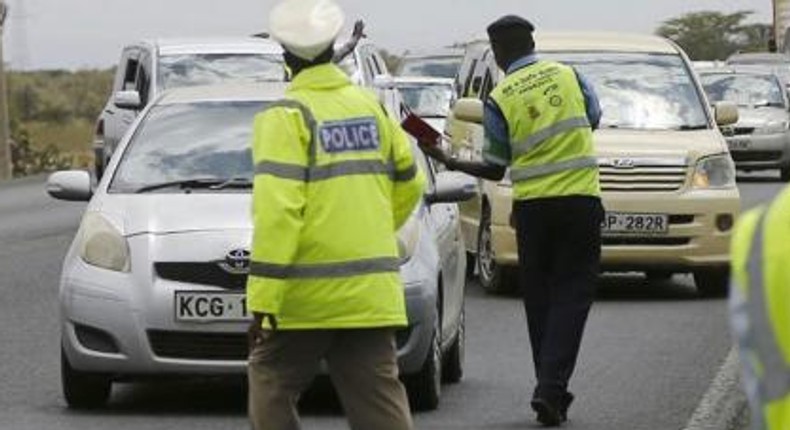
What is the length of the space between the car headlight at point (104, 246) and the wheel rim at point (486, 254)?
6013 millimetres

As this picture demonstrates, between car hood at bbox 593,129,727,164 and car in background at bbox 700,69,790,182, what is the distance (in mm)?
16002

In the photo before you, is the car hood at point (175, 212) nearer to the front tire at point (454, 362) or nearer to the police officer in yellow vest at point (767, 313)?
the front tire at point (454, 362)

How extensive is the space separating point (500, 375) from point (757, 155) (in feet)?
71.9

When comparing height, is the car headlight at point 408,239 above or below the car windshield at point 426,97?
above

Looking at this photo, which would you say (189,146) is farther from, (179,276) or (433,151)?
(433,151)

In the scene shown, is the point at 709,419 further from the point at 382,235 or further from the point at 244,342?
the point at 382,235

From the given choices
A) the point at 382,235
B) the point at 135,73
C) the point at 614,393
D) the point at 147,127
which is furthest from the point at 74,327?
the point at 135,73

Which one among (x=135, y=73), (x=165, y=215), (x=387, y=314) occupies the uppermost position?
(x=387, y=314)

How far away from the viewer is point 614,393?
11.0 meters

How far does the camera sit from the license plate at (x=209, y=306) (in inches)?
383

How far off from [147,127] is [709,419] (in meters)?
3.13

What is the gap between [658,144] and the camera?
15.9m

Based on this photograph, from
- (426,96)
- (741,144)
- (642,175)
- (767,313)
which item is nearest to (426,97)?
(426,96)

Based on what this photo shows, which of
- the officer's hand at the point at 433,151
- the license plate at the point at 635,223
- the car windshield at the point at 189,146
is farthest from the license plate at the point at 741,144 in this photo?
the officer's hand at the point at 433,151
